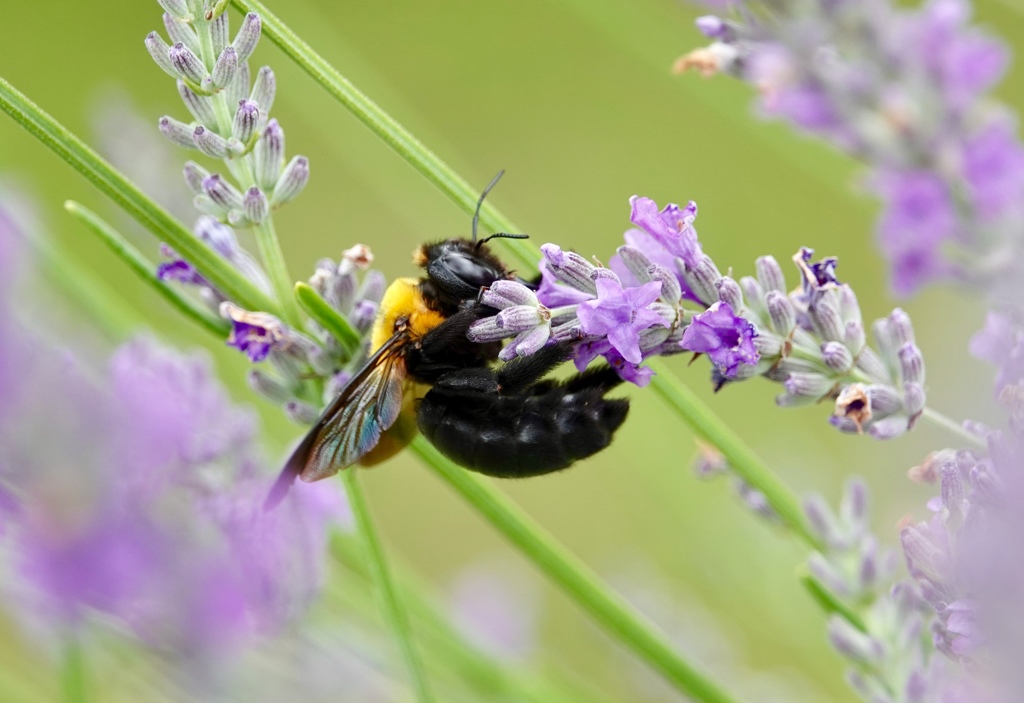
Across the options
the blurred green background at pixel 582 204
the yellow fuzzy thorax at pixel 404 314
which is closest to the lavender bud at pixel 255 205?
the yellow fuzzy thorax at pixel 404 314

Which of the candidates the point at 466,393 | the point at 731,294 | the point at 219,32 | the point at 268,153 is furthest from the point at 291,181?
the point at 731,294

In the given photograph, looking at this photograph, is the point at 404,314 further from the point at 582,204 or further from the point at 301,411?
the point at 582,204

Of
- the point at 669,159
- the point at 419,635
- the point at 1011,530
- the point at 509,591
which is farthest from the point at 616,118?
the point at 1011,530

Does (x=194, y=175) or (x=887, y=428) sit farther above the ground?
(x=887, y=428)

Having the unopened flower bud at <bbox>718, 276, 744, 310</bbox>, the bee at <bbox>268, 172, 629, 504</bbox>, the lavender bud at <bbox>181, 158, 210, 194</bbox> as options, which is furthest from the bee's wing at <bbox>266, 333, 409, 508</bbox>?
the unopened flower bud at <bbox>718, 276, 744, 310</bbox>

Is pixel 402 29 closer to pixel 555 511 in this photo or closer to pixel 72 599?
pixel 555 511
